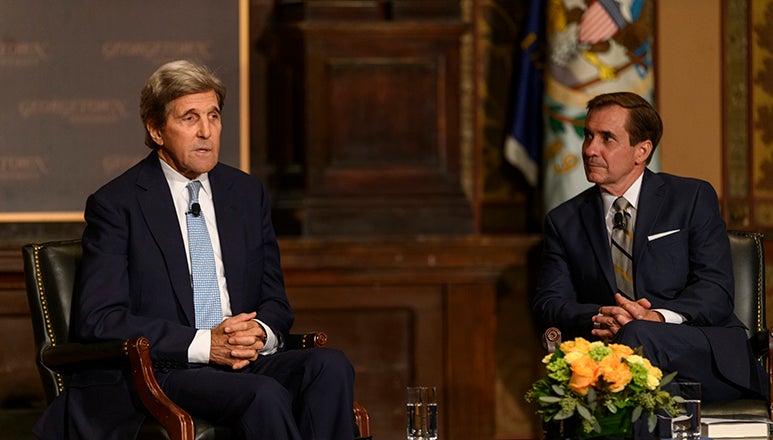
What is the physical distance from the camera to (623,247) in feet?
A: 14.4

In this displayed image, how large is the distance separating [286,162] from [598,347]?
2791 millimetres

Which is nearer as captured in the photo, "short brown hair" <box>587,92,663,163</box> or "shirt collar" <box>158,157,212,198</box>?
"shirt collar" <box>158,157,212,198</box>

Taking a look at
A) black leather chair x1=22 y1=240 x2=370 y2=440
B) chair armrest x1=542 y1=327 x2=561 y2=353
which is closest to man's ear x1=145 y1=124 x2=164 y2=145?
black leather chair x1=22 y1=240 x2=370 y2=440

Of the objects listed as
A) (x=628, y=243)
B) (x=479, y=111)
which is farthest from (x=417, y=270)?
(x=628, y=243)

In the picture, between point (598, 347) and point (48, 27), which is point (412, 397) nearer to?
point (598, 347)

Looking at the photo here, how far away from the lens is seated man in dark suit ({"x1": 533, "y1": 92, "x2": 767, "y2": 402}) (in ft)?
13.7

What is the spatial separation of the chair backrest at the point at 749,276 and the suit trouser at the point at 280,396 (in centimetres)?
159

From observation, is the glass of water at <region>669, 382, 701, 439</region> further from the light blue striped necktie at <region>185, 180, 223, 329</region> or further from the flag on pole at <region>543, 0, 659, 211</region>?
the flag on pole at <region>543, 0, 659, 211</region>

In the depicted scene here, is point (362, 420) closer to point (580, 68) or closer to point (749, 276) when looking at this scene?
point (749, 276)

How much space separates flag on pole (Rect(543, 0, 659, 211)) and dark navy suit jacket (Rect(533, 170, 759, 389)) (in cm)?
129

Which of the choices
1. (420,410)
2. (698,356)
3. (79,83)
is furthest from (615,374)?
(79,83)

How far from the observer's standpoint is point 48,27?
→ 5789 millimetres

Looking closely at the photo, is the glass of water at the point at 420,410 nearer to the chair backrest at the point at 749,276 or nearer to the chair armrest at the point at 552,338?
the chair armrest at the point at 552,338

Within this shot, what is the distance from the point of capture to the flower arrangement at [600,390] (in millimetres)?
3287
